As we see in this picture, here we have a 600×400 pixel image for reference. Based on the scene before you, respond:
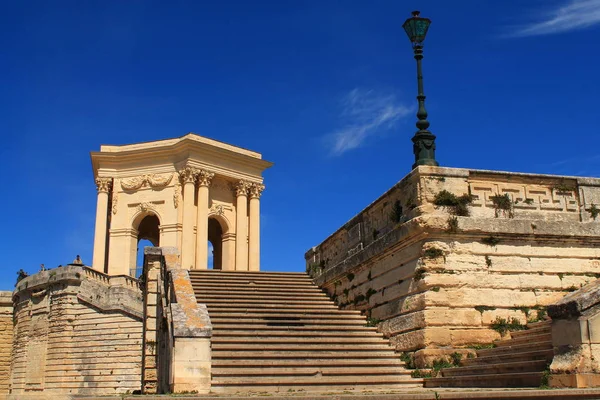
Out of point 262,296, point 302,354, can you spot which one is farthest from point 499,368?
point 262,296

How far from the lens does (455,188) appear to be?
41.0 ft

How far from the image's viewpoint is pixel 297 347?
1251 cm

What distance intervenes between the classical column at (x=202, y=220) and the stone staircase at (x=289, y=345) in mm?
14902

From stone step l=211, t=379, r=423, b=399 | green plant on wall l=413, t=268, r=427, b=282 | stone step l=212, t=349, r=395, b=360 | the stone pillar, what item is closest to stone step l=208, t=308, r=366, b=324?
stone step l=212, t=349, r=395, b=360

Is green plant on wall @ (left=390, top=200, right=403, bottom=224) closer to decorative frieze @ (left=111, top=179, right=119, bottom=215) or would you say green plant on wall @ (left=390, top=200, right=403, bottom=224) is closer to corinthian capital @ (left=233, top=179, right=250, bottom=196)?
corinthian capital @ (left=233, top=179, right=250, bottom=196)

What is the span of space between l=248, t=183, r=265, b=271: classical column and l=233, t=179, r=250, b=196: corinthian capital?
1.24 ft

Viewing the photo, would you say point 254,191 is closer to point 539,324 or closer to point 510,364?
point 539,324

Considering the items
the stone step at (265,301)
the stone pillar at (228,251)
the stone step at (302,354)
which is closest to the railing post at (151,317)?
the stone step at (265,301)

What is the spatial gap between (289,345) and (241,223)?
2156cm

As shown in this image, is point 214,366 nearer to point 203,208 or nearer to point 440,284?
point 440,284

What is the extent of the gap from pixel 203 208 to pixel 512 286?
2211 cm

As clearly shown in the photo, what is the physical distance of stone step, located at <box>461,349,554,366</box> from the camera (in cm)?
930

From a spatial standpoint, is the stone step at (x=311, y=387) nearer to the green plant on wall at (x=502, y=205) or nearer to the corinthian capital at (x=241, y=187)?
the green plant on wall at (x=502, y=205)

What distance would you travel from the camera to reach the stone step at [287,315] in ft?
46.0
